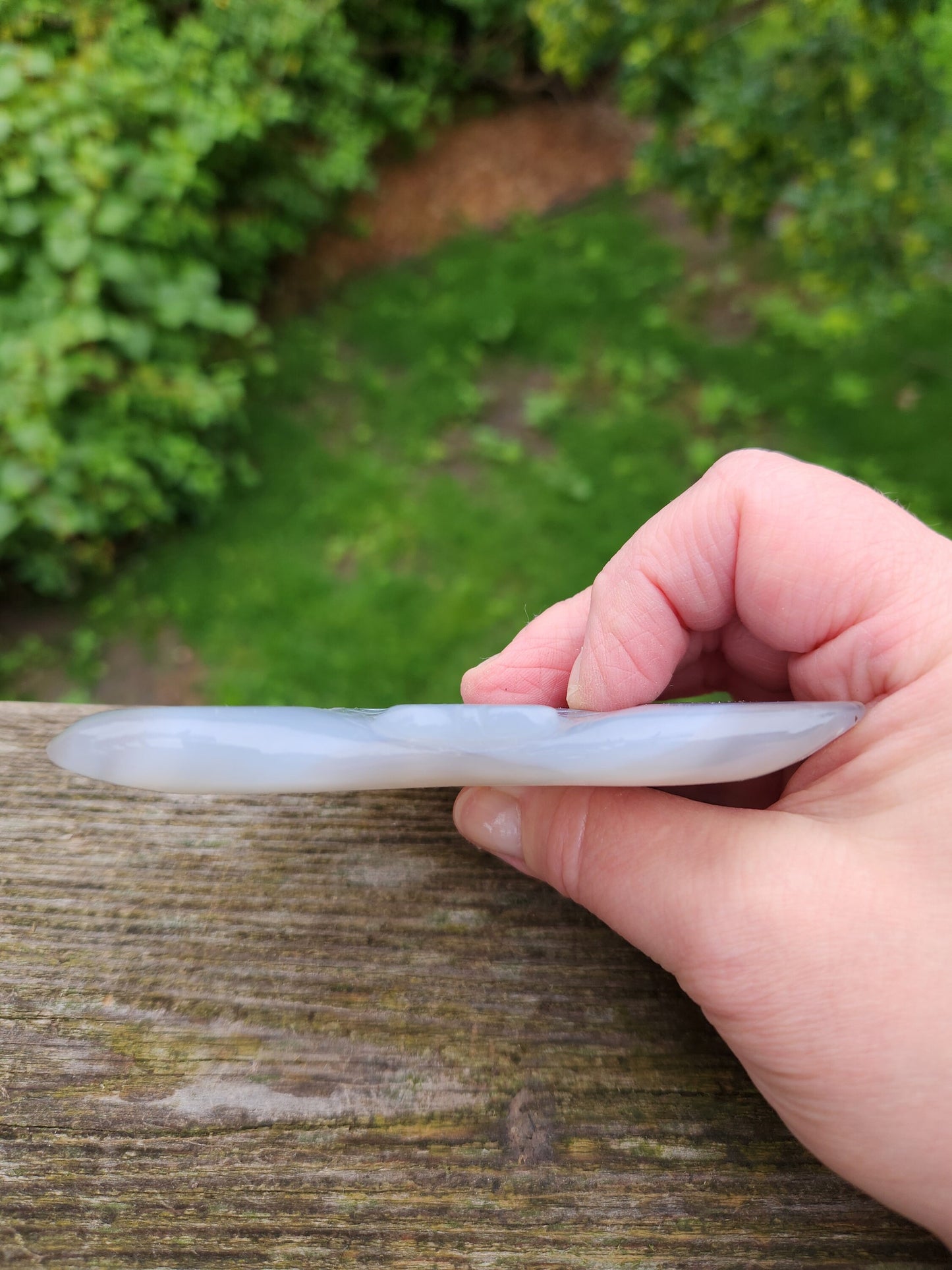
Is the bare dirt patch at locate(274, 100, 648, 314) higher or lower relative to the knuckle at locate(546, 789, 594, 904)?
higher

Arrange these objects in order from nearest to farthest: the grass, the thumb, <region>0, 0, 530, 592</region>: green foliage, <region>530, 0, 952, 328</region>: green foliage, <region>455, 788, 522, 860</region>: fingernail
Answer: the thumb
<region>455, 788, 522, 860</region>: fingernail
<region>530, 0, 952, 328</region>: green foliage
<region>0, 0, 530, 592</region>: green foliage
the grass

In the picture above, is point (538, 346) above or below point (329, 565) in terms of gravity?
above

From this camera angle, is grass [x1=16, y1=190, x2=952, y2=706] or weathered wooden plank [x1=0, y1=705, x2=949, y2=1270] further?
grass [x1=16, y1=190, x2=952, y2=706]

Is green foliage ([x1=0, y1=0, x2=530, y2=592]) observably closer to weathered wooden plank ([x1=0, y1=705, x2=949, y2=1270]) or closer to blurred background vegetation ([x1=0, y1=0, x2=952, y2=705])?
blurred background vegetation ([x1=0, y1=0, x2=952, y2=705])

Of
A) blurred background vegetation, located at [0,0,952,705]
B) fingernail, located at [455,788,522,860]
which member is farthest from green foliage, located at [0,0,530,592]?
fingernail, located at [455,788,522,860]

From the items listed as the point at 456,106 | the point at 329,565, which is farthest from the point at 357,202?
the point at 329,565

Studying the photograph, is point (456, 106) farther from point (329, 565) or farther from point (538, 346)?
point (329, 565)
